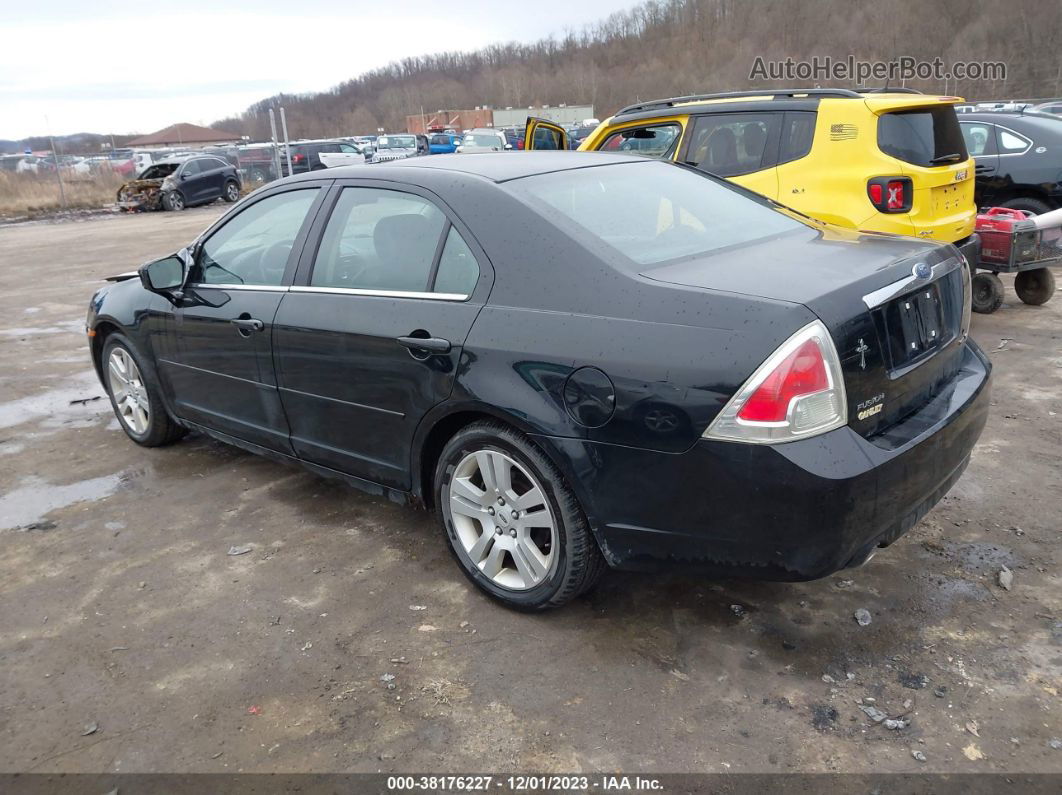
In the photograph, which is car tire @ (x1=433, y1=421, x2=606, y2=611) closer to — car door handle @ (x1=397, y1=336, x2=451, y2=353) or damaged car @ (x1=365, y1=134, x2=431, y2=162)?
car door handle @ (x1=397, y1=336, x2=451, y2=353)

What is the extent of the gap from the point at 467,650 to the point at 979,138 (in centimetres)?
874

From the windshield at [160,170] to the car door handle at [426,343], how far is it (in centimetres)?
2631

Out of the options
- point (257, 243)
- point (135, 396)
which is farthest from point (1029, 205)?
point (135, 396)

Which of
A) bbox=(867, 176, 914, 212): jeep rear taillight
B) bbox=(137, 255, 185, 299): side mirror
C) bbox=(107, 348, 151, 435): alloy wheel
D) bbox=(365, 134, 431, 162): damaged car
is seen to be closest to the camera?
bbox=(137, 255, 185, 299): side mirror

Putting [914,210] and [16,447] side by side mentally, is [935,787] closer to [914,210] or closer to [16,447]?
[914,210]

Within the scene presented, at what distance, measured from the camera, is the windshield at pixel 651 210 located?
3055mm

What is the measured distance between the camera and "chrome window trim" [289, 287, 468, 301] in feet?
10.4

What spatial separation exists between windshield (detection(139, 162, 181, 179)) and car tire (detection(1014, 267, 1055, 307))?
24971mm

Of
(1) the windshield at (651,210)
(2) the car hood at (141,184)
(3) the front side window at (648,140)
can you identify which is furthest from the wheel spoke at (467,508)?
(2) the car hood at (141,184)

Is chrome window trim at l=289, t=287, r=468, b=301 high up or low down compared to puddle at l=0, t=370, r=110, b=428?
up

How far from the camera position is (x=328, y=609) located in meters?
3.33

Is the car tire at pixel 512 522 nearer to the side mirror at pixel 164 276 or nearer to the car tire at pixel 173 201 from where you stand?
the side mirror at pixel 164 276

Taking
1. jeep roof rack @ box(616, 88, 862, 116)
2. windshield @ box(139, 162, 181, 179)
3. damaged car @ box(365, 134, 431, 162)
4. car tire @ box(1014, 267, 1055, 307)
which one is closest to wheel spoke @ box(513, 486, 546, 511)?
jeep roof rack @ box(616, 88, 862, 116)

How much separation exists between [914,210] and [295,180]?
412 cm
